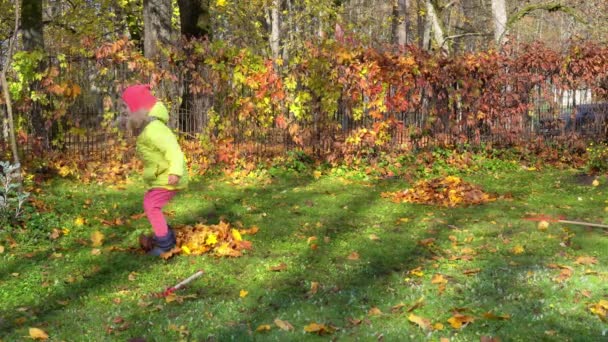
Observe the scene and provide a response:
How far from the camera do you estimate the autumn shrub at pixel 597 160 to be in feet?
38.8

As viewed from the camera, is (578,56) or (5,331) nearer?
(5,331)

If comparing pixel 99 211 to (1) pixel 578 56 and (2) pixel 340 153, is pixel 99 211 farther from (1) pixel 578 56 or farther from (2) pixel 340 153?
(1) pixel 578 56

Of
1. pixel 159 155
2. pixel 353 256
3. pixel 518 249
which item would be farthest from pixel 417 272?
pixel 159 155

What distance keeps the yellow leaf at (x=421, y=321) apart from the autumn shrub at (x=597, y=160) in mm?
8963

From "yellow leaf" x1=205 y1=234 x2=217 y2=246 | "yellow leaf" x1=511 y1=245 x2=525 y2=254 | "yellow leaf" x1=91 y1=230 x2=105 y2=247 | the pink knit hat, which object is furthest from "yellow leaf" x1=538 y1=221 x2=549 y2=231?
"yellow leaf" x1=91 y1=230 x2=105 y2=247

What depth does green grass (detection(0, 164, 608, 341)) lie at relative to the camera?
176 inches

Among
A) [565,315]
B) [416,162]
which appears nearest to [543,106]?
[416,162]

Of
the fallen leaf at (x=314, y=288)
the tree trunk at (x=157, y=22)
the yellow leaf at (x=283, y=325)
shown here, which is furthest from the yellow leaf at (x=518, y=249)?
the tree trunk at (x=157, y=22)

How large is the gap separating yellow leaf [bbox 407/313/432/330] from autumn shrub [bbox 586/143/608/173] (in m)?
8.96

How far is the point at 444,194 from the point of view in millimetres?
9312

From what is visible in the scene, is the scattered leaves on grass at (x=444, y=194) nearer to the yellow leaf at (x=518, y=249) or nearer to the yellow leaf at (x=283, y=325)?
the yellow leaf at (x=518, y=249)

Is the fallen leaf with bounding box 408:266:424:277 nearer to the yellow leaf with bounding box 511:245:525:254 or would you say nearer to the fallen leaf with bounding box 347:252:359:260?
the fallen leaf with bounding box 347:252:359:260

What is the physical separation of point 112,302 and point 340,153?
7816mm

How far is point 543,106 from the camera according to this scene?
13.8 m
